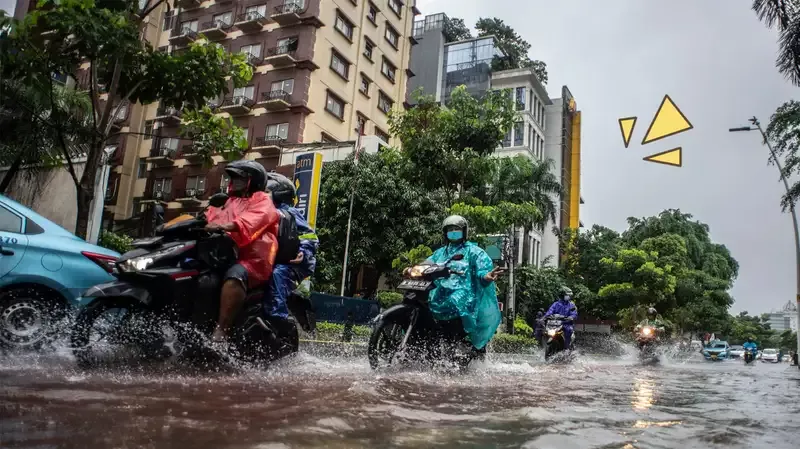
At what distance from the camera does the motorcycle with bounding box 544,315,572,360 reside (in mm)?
10664

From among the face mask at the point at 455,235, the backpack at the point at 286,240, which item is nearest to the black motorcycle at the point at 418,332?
the face mask at the point at 455,235

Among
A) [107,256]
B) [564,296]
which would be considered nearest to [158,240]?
[107,256]

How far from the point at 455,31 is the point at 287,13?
79.7 ft

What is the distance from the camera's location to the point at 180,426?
88.4 inches

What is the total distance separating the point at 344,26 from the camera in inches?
1348

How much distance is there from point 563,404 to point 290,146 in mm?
27842

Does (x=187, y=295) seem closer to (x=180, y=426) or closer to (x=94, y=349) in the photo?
(x=94, y=349)

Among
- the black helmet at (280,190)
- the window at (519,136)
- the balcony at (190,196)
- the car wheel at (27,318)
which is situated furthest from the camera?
the window at (519,136)

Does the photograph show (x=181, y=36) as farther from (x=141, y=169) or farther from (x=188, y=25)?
(x=141, y=169)

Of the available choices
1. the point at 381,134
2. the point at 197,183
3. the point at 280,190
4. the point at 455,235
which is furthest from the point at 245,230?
the point at 381,134

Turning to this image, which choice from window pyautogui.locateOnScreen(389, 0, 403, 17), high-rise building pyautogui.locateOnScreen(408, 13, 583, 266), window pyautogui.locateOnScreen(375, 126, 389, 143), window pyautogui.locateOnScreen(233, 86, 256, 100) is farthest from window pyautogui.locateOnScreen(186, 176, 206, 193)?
high-rise building pyautogui.locateOnScreen(408, 13, 583, 266)

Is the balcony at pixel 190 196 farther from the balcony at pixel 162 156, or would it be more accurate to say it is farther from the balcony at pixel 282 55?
the balcony at pixel 282 55

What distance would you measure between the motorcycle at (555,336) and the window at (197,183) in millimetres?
25687

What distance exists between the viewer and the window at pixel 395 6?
38.4 m
